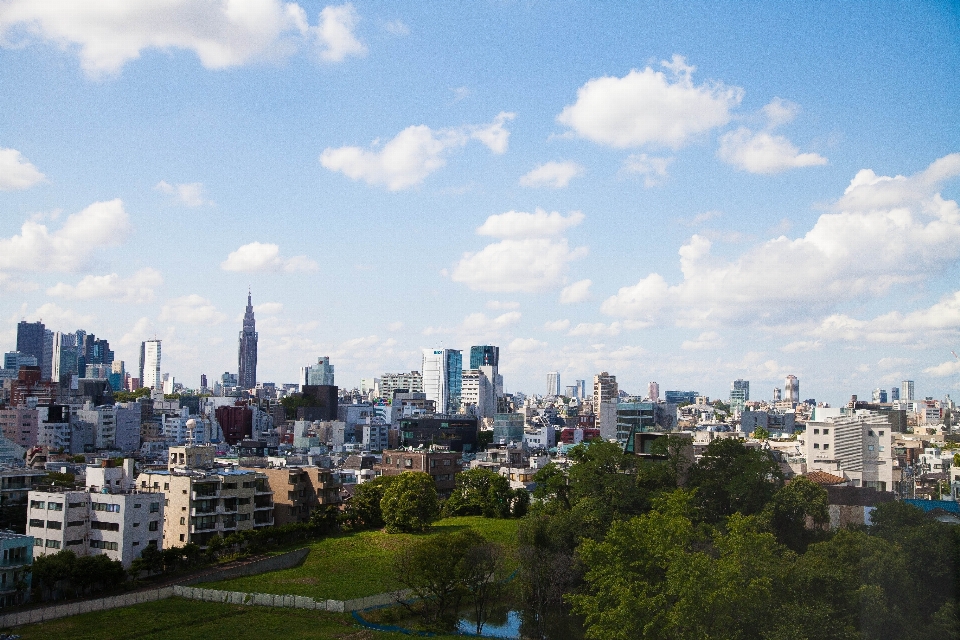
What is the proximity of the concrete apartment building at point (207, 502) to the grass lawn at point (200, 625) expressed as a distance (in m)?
4.26

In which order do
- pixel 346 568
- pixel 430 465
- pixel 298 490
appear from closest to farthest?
pixel 346 568, pixel 298 490, pixel 430 465

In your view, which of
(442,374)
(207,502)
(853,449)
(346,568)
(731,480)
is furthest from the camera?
(442,374)

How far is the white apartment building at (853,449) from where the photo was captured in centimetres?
2327

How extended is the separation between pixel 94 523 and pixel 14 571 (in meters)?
2.49

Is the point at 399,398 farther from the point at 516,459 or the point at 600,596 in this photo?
the point at 600,596

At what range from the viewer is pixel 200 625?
1252 cm

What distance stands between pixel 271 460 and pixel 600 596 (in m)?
17.6

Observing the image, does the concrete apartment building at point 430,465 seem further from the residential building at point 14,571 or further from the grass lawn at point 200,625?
the residential building at point 14,571

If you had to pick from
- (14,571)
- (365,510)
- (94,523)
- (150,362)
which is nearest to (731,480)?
(365,510)

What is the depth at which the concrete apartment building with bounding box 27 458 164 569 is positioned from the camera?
15602 millimetres

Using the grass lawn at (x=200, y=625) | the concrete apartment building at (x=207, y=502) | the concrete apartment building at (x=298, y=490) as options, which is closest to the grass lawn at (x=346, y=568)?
the grass lawn at (x=200, y=625)

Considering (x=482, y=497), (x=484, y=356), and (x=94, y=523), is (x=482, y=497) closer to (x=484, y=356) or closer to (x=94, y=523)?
(x=94, y=523)

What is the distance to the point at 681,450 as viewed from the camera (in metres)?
18.1

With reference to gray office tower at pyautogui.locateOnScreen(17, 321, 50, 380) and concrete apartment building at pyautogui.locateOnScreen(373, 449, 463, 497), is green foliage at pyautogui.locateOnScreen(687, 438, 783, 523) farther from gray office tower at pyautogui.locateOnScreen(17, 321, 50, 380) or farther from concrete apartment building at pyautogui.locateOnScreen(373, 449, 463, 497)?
gray office tower at pyautogui.locateOnScreen(17, 321, 50, 380)
